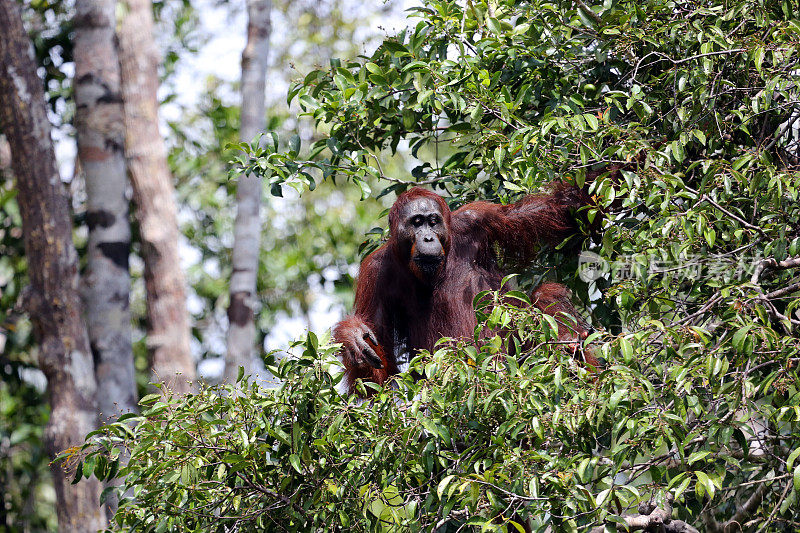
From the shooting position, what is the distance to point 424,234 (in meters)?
4.68

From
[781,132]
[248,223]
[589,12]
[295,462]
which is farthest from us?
[248,223]

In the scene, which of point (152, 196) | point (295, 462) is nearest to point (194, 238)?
point (152, 196)

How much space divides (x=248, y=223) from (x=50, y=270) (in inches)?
80.0

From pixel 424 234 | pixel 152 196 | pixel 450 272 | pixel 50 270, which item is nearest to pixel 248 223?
pixel 152 196

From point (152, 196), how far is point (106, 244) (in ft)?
5.54

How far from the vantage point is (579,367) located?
3.00 m

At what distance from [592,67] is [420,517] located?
2288 millimetres

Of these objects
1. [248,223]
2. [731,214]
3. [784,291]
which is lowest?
[248,223]

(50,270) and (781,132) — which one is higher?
(781,132)

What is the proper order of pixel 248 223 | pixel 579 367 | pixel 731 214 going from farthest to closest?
1. pixel 248 223
2. pixel 731 214
3. pixel 579 367

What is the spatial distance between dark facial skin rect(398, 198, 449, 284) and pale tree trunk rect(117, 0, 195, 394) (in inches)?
200

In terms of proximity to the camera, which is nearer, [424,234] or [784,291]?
[784,291]

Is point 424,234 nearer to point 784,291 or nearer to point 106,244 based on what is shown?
point 784,291

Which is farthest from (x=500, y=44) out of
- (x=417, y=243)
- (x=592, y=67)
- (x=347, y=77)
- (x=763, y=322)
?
(x=763, y=322)
